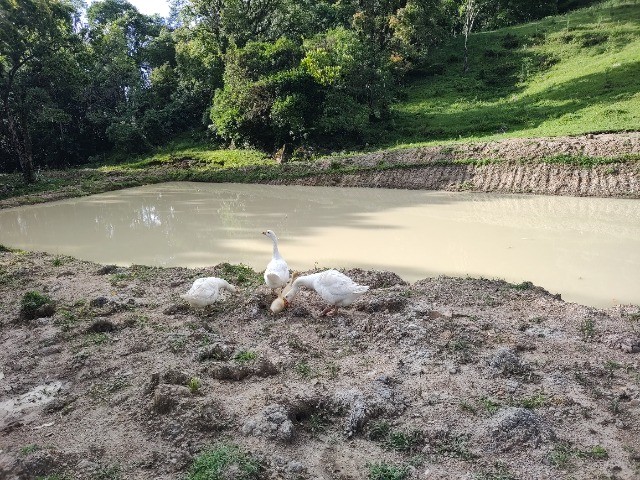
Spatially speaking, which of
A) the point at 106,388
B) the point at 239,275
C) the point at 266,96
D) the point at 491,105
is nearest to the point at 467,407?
the point at 106,388

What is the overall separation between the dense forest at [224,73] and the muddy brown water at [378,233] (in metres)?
6.49

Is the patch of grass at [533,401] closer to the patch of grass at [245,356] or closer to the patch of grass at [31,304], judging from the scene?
the patch of grass at [245,356]

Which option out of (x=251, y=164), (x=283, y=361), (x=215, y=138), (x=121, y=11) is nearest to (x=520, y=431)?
(x=283, y=361)

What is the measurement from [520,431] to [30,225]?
16.2m

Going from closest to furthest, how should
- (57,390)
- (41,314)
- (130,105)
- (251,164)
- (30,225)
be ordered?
(57,390), (41,314), (30,225), (251,164), (130,105)

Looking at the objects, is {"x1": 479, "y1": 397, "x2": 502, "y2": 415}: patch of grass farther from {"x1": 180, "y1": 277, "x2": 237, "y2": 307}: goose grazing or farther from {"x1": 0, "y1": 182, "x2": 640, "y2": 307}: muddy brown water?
{"x1": 0, "y1": 182, "x2": 640, "y2": 307}: muddy brown water

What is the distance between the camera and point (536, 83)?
26.8 metres

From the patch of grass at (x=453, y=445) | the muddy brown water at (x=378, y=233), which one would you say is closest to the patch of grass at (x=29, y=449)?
the patch of grass at (x=453, y=445)

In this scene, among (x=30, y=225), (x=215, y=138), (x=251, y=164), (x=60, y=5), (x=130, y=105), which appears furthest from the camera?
(x=130, y=105)

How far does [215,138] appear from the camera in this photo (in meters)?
29.6

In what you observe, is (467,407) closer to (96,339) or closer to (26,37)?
(96,339)

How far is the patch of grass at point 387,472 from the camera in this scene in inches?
151

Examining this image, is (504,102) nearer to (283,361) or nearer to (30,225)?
(30,225)

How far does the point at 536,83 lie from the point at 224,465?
27.7m
